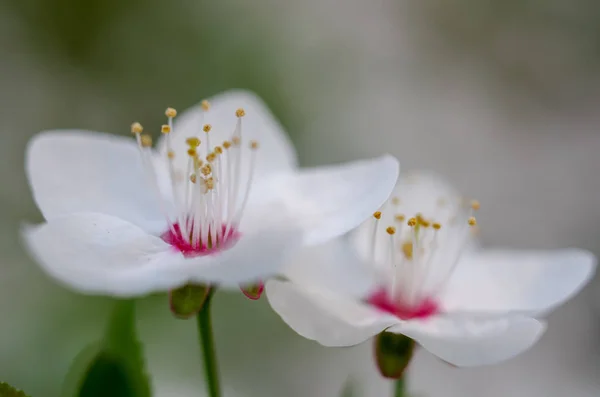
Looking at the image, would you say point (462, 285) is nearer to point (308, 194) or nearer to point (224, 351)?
point (308, 194)

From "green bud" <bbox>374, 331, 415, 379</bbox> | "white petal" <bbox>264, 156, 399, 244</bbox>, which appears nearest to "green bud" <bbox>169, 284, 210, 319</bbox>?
"white petal" <bbox>264, 156, 399, 244</bbox>

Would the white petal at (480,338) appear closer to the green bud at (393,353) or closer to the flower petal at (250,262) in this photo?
A: the green bud at (393,353)

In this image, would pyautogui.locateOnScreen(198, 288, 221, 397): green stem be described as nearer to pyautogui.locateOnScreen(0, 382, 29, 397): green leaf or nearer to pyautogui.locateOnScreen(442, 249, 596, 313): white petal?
pyautogui.locateOnScreen(0, 382, 29, 397): green leaf

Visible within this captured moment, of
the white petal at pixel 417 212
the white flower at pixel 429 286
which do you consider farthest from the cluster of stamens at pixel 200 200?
the white petal at pixel 417 212

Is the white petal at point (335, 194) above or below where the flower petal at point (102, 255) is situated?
above

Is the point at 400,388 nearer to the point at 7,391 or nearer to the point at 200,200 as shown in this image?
the point at 200,200

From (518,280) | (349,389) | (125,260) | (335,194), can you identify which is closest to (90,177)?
(125,260)
